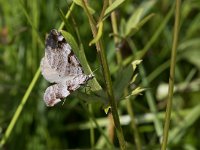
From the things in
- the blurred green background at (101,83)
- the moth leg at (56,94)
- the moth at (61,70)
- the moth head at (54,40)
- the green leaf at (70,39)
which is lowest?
the moth leg at (56,94)

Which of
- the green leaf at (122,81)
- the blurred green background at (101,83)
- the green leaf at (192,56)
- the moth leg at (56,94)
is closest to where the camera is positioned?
the moth leg at (56,94)

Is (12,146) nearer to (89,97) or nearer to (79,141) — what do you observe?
(79,141)

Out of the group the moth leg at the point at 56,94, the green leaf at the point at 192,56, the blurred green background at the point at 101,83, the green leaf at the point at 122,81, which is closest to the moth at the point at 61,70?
the moth leg at the point at 56,94

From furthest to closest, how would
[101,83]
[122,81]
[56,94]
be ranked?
1. [101,83]
2. [122,81]
3. [56,94]

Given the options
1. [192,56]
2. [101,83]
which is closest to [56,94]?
[101,83]

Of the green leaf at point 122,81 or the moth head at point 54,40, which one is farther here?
the green leaf at point 122,81

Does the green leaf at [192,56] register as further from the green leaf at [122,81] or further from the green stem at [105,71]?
the green stem at [105,71]

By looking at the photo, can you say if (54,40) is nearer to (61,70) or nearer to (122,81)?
(61,70)
